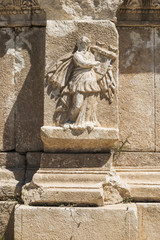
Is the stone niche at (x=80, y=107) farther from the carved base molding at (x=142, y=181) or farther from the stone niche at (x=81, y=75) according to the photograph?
the carved base molding at (x=142, y=181)

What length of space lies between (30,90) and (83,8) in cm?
126

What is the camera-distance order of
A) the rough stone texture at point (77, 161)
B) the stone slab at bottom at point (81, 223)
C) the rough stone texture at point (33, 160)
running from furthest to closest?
the rough stone texture at point (33, 160)
the rough stone texture at point (77, 161)
the stone slab at bottom at point (81, 223)

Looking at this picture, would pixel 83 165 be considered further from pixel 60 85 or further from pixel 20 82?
pixel 20 82

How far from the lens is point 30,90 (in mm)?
4902

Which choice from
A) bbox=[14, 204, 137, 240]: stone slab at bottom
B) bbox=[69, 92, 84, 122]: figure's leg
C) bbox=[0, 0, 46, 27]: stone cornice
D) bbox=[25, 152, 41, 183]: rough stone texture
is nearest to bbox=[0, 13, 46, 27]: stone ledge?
bbox=[0, 0, 46, 27]: stone cornice

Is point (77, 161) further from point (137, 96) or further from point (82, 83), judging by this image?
point (137, 96)

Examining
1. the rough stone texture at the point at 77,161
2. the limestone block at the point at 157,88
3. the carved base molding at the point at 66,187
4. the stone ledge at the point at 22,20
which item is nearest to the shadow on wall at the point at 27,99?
the stone ledge at the point at 22,20

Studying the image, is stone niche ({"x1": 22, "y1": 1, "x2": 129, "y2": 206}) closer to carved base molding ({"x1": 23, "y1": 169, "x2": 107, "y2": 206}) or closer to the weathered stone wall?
carved base molding ({"x1": 23, "y1": 169, "x2": 107, "y2": 206})

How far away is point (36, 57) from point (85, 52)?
889 millimetres

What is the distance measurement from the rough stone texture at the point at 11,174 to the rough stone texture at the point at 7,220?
13 cm

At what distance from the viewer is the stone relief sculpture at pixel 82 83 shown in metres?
4.23

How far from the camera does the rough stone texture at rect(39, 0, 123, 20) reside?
4.36 meters

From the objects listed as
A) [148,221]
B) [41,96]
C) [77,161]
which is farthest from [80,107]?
[148,221]

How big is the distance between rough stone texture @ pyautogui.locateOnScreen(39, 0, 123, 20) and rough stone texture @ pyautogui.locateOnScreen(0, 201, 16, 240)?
2.35 m
